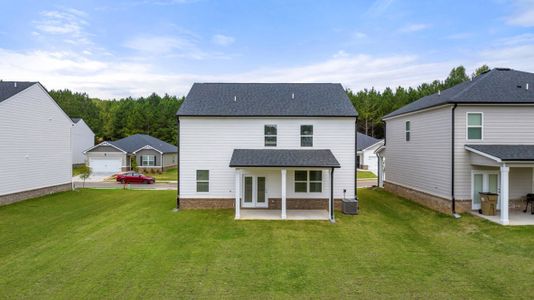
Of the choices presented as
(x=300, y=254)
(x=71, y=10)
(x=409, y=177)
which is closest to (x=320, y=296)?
(x=300, y=254)

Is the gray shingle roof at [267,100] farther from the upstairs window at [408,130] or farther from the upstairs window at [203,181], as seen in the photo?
the upstairs window at [408,130]

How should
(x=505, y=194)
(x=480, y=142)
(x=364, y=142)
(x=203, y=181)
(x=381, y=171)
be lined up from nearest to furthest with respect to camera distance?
1. (x=505, y=194)
2. (x=480, y=142)
3. (x=203, y=181)
4. (x=381, y=171)
5. (x=364, y=142)

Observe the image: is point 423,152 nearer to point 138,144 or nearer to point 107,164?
point 138,144

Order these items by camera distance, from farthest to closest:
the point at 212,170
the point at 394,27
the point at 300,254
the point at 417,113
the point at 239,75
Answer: the point at 239,75, the point at 394,27, the point at 417,113, the point at 212,170, the point at 300,254

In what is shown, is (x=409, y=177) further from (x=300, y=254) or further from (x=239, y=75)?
(x=239, y=75)

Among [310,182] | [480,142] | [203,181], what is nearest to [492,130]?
[480,142]

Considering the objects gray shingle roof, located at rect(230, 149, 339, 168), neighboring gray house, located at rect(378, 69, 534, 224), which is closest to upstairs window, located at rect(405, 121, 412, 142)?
neighboring gray house, located at rect(378, 69, 534, 224)
